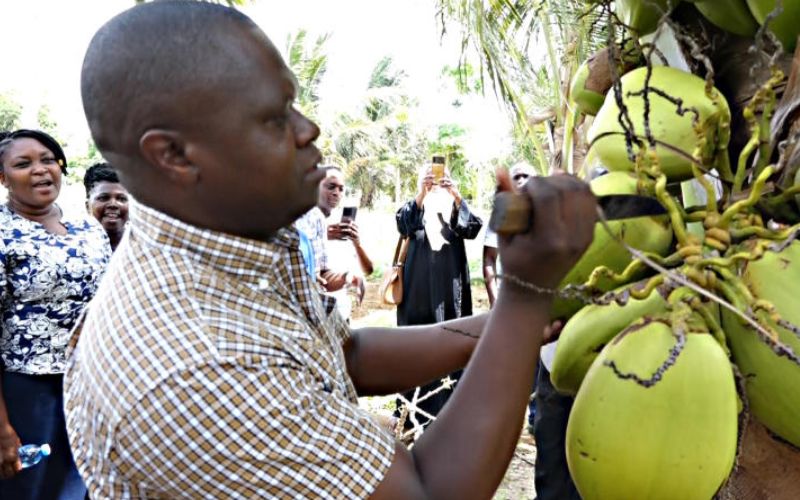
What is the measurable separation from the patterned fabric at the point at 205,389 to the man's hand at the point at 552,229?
0.84 feet

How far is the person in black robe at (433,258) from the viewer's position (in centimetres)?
470

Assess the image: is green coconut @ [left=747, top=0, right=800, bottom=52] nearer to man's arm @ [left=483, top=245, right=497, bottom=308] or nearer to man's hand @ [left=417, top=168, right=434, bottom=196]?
man's hand @ [left=417, top=168, right=434, bottom=196]

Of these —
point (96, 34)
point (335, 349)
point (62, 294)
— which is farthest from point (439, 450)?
point (62, 294)

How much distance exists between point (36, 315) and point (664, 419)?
235 centimetres

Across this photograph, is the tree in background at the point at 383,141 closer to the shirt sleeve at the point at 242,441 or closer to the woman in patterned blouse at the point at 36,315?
the woman in patterned blouse at the point at 36,315

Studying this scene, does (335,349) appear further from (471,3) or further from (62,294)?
(471,3)

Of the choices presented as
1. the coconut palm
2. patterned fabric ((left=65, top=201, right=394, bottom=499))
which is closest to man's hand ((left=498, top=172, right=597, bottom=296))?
patterned fabric ((left=65, top=201, right=394, bottom=499))

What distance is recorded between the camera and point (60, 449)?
278 centimetres

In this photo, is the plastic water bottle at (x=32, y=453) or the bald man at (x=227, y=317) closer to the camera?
the bald man at (x=227, y=317)

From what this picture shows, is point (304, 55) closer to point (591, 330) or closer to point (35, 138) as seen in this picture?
point (35, 138)

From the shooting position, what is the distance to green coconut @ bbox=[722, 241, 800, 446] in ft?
2.88

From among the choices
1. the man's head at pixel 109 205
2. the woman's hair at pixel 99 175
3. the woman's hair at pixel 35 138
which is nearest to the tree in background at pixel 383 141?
the woman's hair at pixel 99 175

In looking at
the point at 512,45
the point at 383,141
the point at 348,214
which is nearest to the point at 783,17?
the point at 348,214

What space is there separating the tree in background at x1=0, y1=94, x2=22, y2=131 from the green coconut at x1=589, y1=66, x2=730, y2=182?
28107 mm
